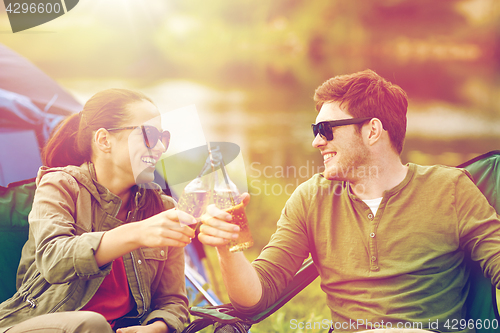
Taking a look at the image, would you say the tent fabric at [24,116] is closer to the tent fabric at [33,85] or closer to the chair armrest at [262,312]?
the tent fabric at [33,85]

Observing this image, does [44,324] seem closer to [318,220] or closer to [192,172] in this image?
[192,172]

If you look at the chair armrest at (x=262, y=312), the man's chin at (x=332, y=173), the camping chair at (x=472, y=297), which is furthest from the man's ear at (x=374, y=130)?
the chair armrest at (x=262, y=312)

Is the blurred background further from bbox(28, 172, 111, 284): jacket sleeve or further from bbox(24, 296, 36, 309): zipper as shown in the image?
bbox(24, 296, 36, 309): zipper

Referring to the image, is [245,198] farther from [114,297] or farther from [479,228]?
[479,228]

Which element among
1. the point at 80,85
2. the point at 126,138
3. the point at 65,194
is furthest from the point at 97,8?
the point at 65,194

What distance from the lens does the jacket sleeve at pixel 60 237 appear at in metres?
1.30

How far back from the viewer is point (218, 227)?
1156 millimetres

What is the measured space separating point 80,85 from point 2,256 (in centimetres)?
98

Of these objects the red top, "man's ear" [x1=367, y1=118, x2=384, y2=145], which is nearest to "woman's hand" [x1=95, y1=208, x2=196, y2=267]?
the red top

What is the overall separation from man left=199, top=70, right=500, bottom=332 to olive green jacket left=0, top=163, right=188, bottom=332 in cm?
38

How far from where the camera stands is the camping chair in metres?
1.51

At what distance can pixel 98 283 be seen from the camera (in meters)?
1.54

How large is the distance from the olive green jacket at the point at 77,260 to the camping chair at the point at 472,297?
0.21m

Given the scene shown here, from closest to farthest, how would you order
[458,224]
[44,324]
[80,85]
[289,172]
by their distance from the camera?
[44,324], [458,224], [80,85], [289,172]
